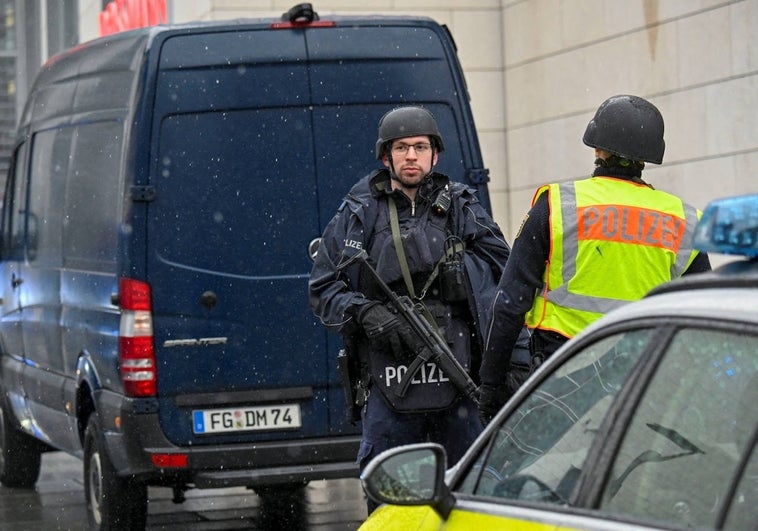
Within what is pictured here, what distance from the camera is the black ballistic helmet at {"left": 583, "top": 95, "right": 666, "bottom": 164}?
511 cm

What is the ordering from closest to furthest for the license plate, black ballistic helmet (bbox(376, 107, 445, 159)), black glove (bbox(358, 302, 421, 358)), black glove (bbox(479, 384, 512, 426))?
1. black glove (bbox(479, 384, 512, 426))
2. black glove (bbox(358, 302, 421, 358))
3. black ballistic helmet (bbox(376, 107, 445, 159))
4. the license plate

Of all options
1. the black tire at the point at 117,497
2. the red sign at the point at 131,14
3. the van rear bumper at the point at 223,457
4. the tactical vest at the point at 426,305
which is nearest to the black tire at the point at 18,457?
the black tire at the point at 117,497

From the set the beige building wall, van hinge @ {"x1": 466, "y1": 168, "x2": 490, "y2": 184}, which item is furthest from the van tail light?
the beige building wall

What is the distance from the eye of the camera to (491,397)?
5391 mm

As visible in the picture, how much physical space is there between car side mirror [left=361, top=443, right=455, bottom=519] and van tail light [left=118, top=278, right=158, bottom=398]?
165 inches

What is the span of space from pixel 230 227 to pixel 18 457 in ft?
12.3

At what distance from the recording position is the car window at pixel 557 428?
2986 millimetres

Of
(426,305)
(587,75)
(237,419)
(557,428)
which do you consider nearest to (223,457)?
(237,419)

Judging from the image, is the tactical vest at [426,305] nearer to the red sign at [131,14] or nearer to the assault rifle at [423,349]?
the assault rifle at [423,349]

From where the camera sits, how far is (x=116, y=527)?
780cm

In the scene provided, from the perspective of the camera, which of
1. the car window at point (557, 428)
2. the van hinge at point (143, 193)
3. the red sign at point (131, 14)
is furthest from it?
the red sign at point (131, 14)

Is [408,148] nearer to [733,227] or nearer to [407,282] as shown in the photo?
[407,282]

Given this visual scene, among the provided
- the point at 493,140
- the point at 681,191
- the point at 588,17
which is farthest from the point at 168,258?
the point at 493,140

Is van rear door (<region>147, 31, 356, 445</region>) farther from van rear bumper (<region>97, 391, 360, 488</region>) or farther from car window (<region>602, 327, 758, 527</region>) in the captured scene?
car window (<region>602, 327, 758, 527</region>)
